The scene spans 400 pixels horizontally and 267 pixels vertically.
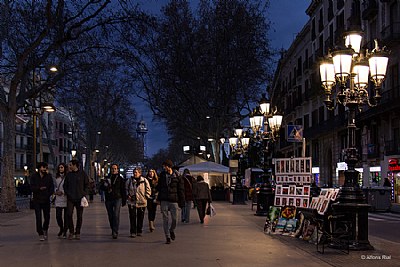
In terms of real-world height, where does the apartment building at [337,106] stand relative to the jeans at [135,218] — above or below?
above

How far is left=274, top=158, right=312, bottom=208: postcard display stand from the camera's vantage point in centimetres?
1507

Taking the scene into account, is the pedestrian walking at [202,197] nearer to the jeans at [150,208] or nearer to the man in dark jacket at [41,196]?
the jeans at [150,208]

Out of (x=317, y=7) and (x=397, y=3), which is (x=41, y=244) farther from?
(x=317, y=7)

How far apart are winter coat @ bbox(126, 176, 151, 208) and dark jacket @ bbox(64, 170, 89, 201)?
1192 millimetres

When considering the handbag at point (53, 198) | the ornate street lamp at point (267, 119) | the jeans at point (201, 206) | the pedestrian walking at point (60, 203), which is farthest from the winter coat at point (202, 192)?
the pedestrian walking at point (60, 203)

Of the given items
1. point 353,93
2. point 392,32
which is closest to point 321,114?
point 392,32

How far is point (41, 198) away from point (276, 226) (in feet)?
19.1

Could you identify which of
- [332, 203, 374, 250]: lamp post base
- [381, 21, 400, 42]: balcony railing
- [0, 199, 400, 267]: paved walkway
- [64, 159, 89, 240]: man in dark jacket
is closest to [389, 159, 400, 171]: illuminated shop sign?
[381, 21, 400, 42]: balcony railing

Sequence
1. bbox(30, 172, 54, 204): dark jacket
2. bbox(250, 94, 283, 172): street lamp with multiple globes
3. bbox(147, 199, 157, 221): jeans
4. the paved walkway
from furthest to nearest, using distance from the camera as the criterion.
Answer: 1. bbox(250, 94, 283, 172): street lamp with multiple globes
2. bbox(147, 199, 157, 221): jeans
3. bbox(30, 172, 54, 204): dark jacket
4. the paved walkway

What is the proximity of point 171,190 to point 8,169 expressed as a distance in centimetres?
1504

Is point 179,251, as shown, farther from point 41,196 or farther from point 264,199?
point 264,199

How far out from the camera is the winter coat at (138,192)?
1429cm

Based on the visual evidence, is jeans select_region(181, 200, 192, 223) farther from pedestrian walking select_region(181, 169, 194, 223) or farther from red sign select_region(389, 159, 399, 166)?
red sign select_region(389, 159, 399, 166)

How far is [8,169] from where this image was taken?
2592cm
